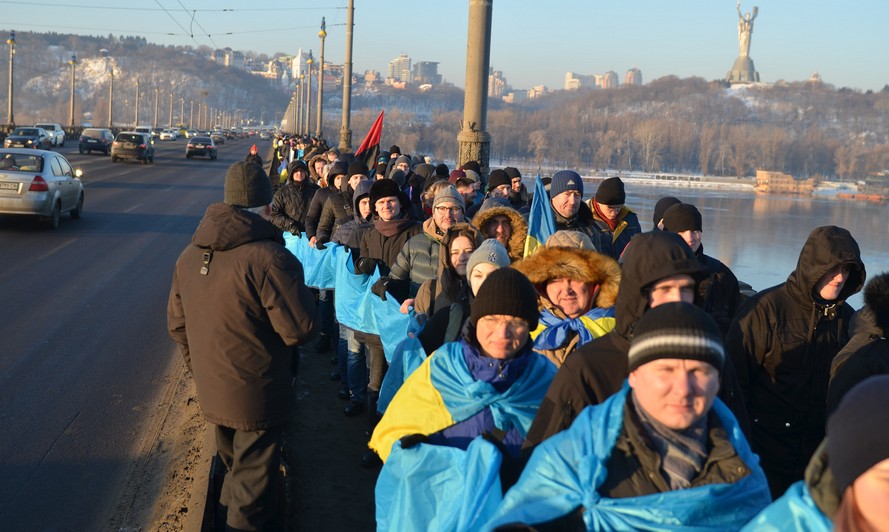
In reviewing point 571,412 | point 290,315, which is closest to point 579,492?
point 571,412

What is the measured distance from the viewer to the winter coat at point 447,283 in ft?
17.6

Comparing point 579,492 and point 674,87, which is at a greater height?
point 674,87

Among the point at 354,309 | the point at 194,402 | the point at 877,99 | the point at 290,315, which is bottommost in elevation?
the point at 194,402

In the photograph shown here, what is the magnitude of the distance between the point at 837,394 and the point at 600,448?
1.74 metres

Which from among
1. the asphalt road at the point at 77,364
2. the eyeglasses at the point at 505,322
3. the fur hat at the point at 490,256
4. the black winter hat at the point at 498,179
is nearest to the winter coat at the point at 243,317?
the fur hat at the point at 490,256

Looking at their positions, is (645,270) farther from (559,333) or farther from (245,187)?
(245,187)

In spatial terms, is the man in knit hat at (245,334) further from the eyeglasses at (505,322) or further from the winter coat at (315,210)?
the winter coat at (315,210)

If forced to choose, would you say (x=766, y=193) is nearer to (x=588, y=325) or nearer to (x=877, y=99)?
(x=588, y=325)

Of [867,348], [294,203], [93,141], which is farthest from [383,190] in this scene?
[93,141]

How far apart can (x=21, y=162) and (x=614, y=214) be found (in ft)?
50.0

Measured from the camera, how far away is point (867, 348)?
3914 mm

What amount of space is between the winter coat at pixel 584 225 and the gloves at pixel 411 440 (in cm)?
353

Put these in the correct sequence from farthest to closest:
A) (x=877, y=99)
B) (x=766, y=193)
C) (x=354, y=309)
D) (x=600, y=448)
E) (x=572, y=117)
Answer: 1. (x=572, y=117)
2. (x=877, y=99)
3. (x=766, y=193)
4. (x=354, y=309)
5. (x=600, y=448)

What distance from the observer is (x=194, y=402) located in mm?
7703
